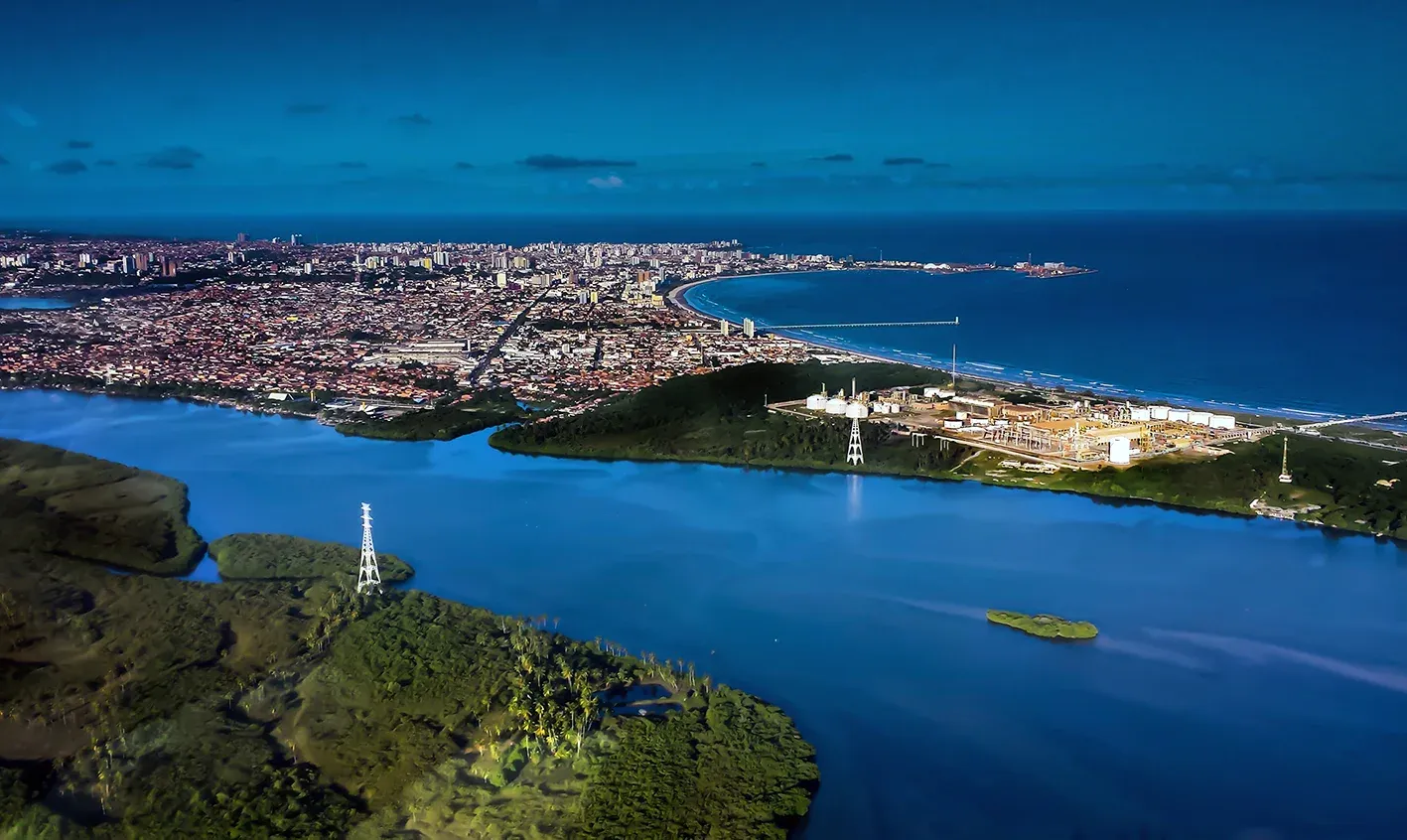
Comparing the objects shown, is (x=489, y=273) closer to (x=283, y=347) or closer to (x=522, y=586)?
(x=283, y=347)

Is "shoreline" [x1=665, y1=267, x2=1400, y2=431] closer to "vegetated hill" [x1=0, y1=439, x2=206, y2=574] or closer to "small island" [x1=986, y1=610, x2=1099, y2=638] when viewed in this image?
"small island" [x1=986, y1=610, x2=1099, y2=638]

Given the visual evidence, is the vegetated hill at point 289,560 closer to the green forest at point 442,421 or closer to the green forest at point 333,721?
the green forest at point 333,721

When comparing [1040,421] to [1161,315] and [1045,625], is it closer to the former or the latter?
[1045,625]

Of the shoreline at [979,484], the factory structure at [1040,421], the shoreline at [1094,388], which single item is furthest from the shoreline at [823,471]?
the shoreline at [1094,388]

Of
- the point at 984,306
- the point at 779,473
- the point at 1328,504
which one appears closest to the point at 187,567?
the point at 779,473

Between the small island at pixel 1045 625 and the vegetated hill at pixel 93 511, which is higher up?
the vegetated hill at pixel 93 511
